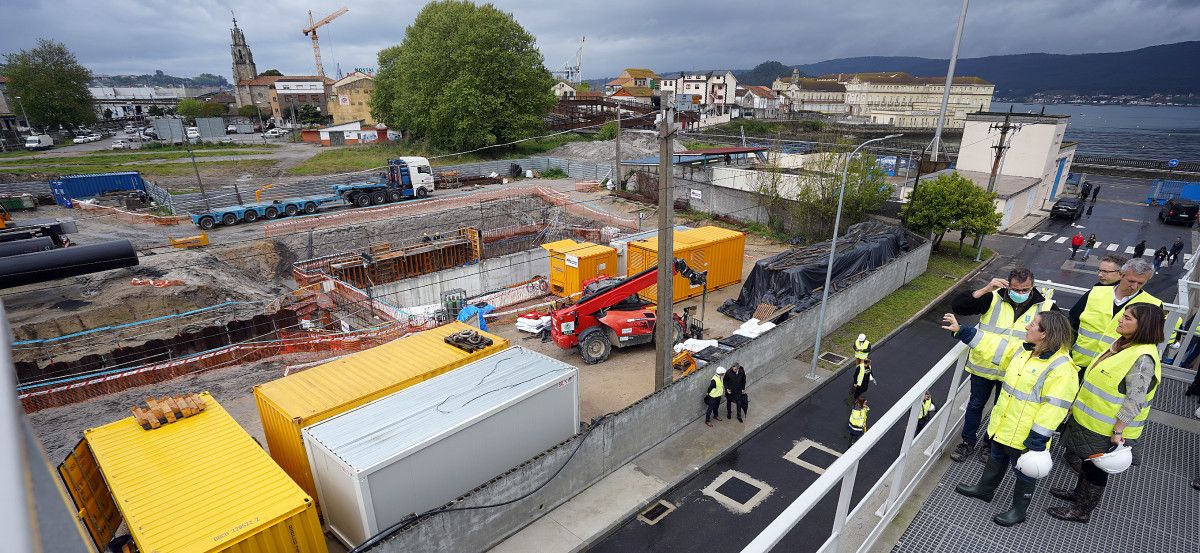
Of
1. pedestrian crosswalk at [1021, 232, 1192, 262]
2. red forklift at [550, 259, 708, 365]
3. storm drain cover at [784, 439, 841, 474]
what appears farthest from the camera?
pedestrian crosswalk at [1021, 232, 1192, 262]

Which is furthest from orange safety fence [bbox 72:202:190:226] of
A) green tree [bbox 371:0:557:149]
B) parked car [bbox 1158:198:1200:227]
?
parked car [bbox 1158:198:1200:227]

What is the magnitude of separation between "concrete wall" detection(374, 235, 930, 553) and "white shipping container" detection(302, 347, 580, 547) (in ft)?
3.40

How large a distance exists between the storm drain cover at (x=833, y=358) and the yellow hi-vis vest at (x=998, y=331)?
10510mm

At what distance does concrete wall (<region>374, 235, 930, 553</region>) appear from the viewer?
8.94m

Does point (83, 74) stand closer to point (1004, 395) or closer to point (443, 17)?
point (443, 17)

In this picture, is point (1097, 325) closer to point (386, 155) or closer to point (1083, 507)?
point (1083, 507)

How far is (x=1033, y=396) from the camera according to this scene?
15.9ft

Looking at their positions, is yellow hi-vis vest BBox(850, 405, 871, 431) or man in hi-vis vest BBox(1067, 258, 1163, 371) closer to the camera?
man in hi-vis vest BBox(1067, 258, 1163, 371)

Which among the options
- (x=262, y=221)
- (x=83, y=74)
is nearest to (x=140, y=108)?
(x=83, y=74)

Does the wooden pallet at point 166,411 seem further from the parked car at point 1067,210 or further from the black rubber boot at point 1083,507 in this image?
the parked car at point 1067,210

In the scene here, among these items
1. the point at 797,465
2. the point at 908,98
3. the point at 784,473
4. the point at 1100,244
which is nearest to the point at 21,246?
the point at 784,473

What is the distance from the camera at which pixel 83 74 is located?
6431 centimetres

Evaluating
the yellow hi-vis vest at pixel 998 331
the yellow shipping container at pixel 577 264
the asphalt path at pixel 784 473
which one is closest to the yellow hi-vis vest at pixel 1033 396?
the yellow hi-vis vest at pixel 998 331

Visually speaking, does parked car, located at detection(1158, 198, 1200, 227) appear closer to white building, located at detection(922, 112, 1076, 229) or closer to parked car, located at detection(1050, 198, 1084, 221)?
parked car, located at detection(1050, 198, 1084, 221)
